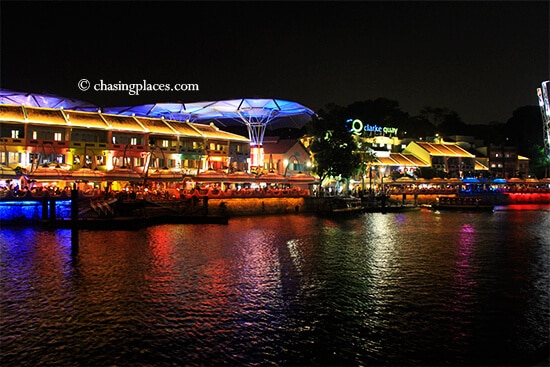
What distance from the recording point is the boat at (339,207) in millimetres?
56500

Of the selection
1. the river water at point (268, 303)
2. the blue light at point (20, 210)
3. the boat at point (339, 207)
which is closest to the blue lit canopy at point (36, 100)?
the blue light at point (20, 210)

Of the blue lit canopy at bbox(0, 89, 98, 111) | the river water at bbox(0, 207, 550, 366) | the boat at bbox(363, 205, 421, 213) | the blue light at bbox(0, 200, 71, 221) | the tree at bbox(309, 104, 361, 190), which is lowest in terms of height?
the river water at bbox(0, 207, 550, 366)

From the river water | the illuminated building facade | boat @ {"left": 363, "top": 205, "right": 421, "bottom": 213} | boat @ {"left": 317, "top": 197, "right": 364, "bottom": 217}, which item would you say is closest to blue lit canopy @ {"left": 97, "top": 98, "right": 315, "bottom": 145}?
the illuminated building facade

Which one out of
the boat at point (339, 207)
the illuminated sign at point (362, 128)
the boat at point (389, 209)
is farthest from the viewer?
the illuminated sign at point (362, 128)

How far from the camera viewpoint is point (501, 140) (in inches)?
4779

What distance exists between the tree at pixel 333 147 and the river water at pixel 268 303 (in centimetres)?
3640

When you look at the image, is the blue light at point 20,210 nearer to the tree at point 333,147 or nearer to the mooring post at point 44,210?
the mooring post at point 44,210

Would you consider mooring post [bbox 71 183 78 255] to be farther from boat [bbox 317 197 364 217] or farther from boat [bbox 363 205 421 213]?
boat [bbox 363 205 421 213]

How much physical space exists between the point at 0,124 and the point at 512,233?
4947cm

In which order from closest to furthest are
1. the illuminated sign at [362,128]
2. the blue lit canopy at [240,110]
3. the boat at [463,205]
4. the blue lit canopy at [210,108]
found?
the blue lit canopy at [210,108]
the blue lit canopy at [240,110]
the boat at [463,205]
the illuminated sign at [362,128]

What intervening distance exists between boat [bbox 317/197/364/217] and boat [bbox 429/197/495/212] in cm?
1468

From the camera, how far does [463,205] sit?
69.0m

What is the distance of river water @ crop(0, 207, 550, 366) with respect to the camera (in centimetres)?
1277

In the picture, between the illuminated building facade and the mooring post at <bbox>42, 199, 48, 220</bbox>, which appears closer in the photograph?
the mooring post at <bbox>42, 199, 48, 220</bbox>
